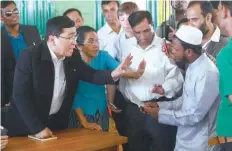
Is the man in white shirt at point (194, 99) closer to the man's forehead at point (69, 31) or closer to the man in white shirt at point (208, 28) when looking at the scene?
the man in white shirt at point (208, 28)

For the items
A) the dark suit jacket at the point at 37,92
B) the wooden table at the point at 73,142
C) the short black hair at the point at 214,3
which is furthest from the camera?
the short black hair at the point at 214,3

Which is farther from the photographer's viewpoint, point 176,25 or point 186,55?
point 176,25

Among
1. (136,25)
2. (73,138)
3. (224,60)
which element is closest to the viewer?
(224,60)

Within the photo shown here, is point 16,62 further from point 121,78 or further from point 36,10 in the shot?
point 121,78

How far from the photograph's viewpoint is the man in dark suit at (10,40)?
2.32m

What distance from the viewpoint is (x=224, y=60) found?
70.6 inches

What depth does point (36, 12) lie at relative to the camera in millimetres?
2422

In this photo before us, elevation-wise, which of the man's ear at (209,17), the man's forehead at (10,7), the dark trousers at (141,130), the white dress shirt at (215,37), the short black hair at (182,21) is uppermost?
the man's forehead at (10,7)

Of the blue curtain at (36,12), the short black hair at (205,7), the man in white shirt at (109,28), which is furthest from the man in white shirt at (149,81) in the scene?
the blue curtain at (36,12)

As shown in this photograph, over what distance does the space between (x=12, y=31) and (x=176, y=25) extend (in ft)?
3.53

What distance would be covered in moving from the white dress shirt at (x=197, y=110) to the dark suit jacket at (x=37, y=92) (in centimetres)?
62

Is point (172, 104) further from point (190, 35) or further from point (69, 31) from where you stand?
point (69, 31)

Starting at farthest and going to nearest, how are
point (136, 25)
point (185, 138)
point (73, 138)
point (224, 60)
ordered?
point (136, 25), point (185, 138), point (73, 138), point (224, 60)

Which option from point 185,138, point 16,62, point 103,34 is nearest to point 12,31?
point 16,62
